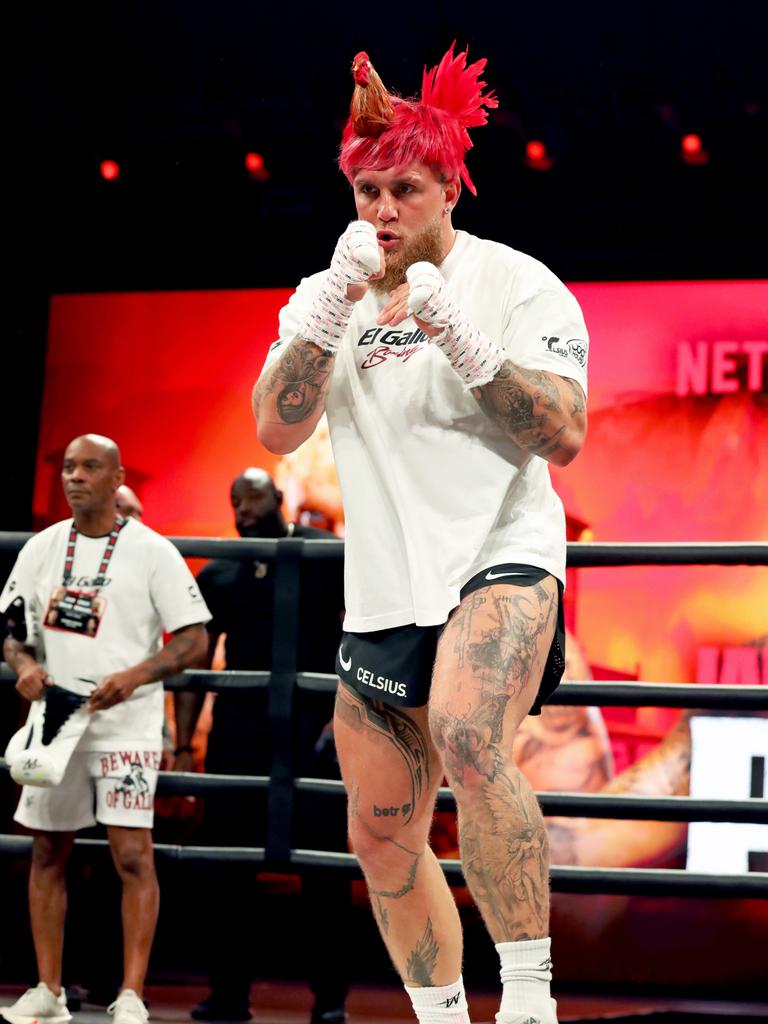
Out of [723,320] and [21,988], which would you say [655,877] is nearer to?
[21,988]

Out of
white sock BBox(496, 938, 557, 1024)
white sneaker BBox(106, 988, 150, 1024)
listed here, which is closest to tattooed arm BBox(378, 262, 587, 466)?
white sock BBox(496, 938, 557, 1024)

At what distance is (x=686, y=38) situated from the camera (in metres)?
6.23

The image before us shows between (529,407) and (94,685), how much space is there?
241 centimetres

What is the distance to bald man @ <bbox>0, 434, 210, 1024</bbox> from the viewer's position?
4086 millimetres

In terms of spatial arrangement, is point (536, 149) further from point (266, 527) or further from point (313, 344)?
point (313, 344)

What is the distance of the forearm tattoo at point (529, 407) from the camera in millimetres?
2314

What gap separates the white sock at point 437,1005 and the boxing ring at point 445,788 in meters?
1.03

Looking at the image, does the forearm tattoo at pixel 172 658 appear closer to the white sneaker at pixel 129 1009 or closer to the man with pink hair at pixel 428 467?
the white sneaker at pixel 129 1009

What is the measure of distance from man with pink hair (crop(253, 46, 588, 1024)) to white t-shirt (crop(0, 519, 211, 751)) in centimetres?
185

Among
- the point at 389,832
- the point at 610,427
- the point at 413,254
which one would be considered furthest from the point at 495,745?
the point at 610,427

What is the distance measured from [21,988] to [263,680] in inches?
77.4

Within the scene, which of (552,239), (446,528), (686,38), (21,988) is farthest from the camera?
(552,239)

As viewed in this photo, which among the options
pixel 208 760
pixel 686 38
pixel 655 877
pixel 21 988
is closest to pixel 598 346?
pixel 686 38

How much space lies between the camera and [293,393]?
251 centimetres
